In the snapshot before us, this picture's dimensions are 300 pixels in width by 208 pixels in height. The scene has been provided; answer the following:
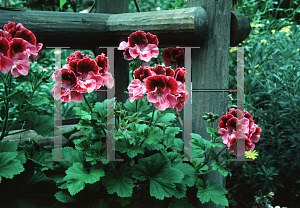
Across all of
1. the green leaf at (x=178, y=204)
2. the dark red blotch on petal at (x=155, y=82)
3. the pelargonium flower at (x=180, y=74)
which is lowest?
the green leaf at (x=178, y=204)

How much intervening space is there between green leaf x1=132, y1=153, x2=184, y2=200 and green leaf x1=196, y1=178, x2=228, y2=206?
0.13 meters

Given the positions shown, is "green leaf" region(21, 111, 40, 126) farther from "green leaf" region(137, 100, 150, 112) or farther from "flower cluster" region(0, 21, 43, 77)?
"green leaf" region(137, 100, 150, 112)

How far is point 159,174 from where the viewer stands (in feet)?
3.44

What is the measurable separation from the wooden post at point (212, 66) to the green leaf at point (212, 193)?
28cm

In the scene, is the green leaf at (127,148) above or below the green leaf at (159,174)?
above

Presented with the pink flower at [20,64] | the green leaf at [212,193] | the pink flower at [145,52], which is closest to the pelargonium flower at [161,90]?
the pink flower at [145,52]

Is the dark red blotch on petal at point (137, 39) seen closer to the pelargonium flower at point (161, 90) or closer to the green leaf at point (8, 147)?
the pelargonium flower at point (161, 90)

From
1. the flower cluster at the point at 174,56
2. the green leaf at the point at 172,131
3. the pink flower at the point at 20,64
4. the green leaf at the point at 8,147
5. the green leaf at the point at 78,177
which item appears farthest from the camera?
the flower cluster at the point at 174,56

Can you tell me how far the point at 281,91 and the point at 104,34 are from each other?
4.17 ft

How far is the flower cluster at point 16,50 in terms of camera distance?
951 millimetres

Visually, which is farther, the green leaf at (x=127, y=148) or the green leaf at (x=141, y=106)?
the green leaf at (x=141, y=106)

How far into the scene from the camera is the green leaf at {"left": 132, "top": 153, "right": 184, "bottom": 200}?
0.99 m

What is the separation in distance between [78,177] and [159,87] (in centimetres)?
46

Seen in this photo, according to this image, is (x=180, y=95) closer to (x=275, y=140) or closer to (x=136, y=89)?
(x=136, y=89)
